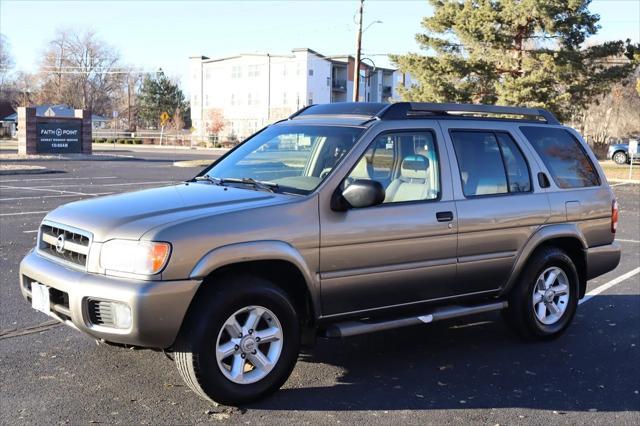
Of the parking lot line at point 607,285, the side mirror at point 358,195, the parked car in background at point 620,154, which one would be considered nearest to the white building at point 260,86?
the parked car in background at point 620,154

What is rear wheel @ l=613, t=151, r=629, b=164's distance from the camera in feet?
143

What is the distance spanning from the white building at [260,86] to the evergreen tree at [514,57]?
139ft

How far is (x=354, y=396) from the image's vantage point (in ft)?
15.1

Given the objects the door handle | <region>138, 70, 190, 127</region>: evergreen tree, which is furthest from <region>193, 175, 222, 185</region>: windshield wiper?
<region>138, 70, 190, 127</region>: evergreen tree

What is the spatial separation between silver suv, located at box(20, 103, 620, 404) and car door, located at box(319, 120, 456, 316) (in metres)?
0.01

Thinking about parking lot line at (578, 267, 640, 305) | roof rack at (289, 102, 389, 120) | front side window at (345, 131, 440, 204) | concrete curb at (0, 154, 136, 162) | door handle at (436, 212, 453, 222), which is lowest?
parking lot line at (578, 267, 640, 305)

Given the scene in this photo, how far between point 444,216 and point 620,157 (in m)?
42.7

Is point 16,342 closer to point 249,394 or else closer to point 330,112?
point 249,394

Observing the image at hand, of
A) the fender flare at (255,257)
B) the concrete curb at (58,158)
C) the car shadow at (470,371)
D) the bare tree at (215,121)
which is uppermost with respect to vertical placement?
the bare tree at (215,121)

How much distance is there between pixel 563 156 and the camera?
636cm

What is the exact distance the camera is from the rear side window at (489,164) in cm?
550

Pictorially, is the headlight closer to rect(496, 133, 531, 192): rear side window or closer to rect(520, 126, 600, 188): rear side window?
rect(496, 133, 531, 192): rear side window

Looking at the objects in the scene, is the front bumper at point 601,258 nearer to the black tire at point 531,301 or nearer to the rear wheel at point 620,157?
the black tire at point 531,301

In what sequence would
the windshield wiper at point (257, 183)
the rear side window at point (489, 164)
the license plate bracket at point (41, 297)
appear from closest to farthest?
1. the license plate bracket at point (41, 297)
2. the windshield wiper at point (257, 183)
3. the rear side window at point (489, 164)
